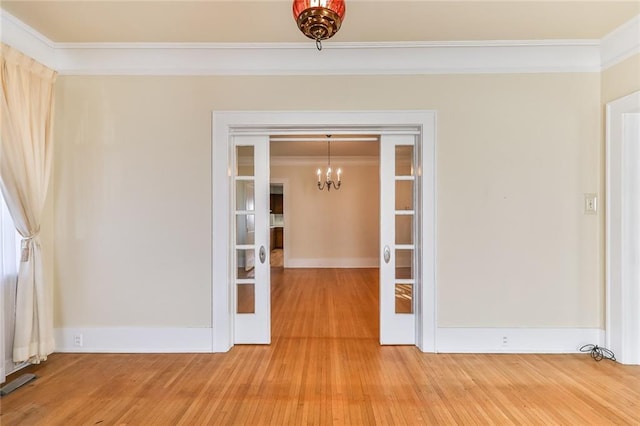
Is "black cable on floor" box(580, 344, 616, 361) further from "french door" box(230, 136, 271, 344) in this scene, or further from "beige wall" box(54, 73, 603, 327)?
"french door" box(230, 136, 271, 344)

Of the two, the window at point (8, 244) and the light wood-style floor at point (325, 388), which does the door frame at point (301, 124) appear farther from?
the window at point (8, 244)

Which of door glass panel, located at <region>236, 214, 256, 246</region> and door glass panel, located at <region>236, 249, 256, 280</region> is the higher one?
door glass panel, located at <region>236, 214, 256, 246</region>

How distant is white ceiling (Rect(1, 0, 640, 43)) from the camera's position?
7.19 ft

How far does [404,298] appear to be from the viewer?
296 cm

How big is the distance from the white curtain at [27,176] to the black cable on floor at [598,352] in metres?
4.68

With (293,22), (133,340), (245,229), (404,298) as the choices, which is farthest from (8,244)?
(404,298)

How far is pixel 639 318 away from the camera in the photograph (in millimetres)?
2523

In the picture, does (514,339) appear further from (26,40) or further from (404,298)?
(26,40)

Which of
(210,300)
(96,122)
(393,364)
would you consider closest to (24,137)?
(96,122)

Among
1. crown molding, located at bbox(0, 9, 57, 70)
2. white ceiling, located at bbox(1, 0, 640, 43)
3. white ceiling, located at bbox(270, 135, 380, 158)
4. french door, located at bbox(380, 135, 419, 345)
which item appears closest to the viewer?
white ceiling, located at bbox(1, 0, 640, 43)

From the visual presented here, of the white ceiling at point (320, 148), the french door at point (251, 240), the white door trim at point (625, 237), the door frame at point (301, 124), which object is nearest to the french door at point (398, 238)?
the door frame at point (301, 124)

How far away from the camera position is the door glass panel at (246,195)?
2959 mm

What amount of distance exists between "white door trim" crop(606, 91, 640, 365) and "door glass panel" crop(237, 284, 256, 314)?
3227 millimetres

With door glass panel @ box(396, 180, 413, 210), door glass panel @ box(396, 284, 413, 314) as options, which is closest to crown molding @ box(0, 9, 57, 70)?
door glass panel @ box(396, 180, 413, 210)
